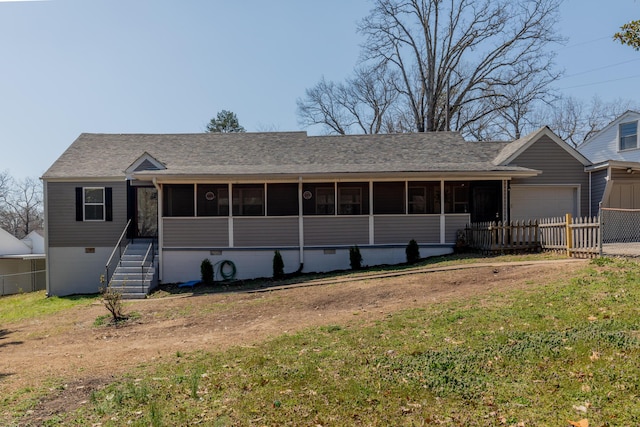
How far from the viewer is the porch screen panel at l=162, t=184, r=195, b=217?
15.0 m

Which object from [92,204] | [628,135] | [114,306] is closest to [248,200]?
[92,204]

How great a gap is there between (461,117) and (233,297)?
29835 mm

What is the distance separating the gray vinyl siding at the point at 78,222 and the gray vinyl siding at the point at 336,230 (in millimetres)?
7473

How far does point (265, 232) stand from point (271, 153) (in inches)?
179

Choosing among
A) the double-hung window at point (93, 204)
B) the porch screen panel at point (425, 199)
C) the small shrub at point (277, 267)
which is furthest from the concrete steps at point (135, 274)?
the porch screen panel at point (425, 199)

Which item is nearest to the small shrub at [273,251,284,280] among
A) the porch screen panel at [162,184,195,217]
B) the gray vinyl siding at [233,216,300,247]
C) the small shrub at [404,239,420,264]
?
the gray vinyl siding at [233,216,300,247]

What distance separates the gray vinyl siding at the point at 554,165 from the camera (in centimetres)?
1606

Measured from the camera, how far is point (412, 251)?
45.6 ft

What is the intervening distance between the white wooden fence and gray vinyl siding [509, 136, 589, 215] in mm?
3772

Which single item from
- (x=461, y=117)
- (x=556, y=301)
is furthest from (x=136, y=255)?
(x=461, y=117)

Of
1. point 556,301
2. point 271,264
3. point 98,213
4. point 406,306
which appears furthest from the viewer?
point 98,213

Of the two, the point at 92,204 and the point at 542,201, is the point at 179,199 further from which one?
the point at 542,201

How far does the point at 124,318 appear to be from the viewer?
952 cm

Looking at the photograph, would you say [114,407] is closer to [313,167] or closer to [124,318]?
[124,318]
